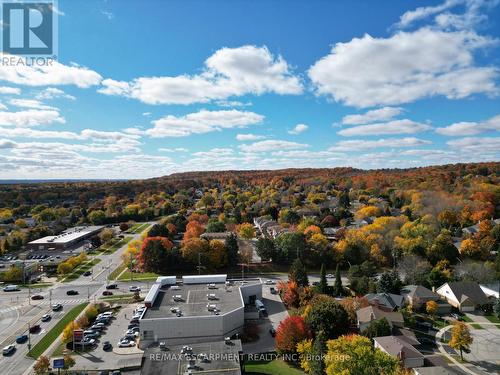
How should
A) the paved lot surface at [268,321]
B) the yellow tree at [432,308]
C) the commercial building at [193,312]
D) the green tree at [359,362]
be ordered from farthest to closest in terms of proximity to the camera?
the yellow tree at [432,308] < the paved lot surface at [268,321] < the commercial building at [193,312] < the green tree at [359,362]

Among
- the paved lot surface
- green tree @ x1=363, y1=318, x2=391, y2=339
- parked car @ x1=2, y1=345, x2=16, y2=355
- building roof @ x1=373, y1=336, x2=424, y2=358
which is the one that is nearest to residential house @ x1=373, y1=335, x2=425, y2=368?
building roof @ x1=373, y1=336, x2=424, y2=358

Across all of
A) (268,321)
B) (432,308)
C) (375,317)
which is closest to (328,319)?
(375,317)

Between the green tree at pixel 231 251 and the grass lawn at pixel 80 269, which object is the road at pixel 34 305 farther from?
the green tree at pixel 231 251

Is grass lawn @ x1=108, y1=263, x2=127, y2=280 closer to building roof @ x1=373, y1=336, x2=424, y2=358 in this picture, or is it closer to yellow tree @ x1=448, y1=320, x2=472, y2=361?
building roof @ x1=373, y1=336, x2=424, y2=358

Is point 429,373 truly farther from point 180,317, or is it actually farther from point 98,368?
point 98,368

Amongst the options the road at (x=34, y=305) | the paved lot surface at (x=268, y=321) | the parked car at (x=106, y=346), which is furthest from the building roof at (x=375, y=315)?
the road at (x=34, y=305)

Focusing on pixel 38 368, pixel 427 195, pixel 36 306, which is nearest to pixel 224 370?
pixel 38 368
